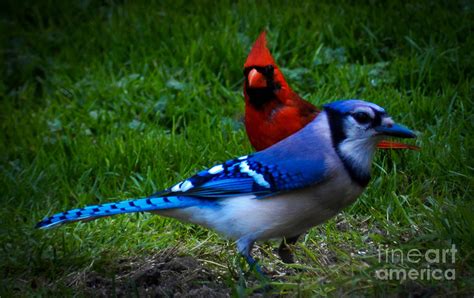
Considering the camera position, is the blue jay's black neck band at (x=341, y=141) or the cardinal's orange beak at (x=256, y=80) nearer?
the blue jay's black neck band at (x=341, y=141)

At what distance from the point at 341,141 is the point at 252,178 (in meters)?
0.43

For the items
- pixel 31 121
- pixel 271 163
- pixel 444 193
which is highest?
pixel 271 163

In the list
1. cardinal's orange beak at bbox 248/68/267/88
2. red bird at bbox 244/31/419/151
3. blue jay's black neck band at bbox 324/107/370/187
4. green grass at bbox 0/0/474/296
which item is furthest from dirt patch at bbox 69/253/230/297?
cardinal's orange beak at bbox 248/68/267/88

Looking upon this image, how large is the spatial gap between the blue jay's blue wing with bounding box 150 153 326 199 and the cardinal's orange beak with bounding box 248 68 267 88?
970mm

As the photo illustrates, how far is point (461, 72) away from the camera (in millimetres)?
5828

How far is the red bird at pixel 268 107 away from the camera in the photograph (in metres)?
4.80

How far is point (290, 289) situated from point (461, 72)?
2.70 meters

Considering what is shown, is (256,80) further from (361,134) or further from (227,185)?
(361,134)

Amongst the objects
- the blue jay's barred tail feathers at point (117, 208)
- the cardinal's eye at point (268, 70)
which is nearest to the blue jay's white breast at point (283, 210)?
the blue jay's barred tail feathers at point (117, 208)

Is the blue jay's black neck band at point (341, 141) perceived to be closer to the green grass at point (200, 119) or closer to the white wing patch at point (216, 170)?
the green grass at point (200, 119)

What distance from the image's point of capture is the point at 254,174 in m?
3.92

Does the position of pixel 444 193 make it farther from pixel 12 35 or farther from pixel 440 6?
pixel 12 35

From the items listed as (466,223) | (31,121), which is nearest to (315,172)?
(466,223)

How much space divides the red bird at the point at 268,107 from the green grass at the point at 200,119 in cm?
45
